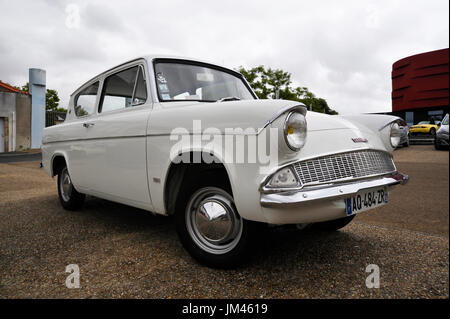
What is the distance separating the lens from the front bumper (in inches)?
69.9

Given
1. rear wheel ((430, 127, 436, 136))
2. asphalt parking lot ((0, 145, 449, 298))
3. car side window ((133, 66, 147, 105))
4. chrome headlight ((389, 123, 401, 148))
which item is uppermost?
rear wheel ((430, 127, 436, 136))

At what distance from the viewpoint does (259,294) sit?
76.3 inches

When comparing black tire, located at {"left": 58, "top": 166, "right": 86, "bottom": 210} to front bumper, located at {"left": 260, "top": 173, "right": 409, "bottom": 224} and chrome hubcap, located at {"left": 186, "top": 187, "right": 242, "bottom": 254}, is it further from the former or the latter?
front bumper, located at {"left": 260, "top": 173, "right": 409, "bottom": 224}

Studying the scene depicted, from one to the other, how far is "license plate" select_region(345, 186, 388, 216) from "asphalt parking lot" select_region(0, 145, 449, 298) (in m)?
0.34

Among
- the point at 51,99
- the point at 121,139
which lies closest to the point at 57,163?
the point at 121,139

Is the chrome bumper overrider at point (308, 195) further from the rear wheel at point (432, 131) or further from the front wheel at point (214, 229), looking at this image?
the rear wheel at point (432, 131)

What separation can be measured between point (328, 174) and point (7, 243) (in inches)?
123

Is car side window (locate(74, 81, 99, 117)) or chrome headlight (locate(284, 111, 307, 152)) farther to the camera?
car side window (locate(74, 81, 99, 117))

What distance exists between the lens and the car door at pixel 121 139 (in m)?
2.73

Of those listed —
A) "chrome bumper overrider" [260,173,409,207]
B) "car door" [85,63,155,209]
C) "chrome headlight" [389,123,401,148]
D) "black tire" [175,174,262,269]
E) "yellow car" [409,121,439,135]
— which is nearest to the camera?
"chrome bumper overrider" [260,173,409,207]

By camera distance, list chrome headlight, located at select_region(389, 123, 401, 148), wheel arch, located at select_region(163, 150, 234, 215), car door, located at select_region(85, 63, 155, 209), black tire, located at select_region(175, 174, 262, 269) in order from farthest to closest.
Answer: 1. car door, located at select_region(85, 63, 155, 209)
2. chrome headlight, located at select_region(389, 123, 401, 148)
3. wheel arch, located at select_region(163, 150, 234, 215)
4. black tire, located at select_region(175, 174, 262, 269)

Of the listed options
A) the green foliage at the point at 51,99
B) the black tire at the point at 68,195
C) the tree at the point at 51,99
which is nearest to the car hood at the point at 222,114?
the black tire at the point at 68,195

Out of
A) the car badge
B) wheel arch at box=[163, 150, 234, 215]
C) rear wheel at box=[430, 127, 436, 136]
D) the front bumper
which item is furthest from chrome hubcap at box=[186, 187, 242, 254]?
rear wheel at box=[430, 127, 436, 136]
